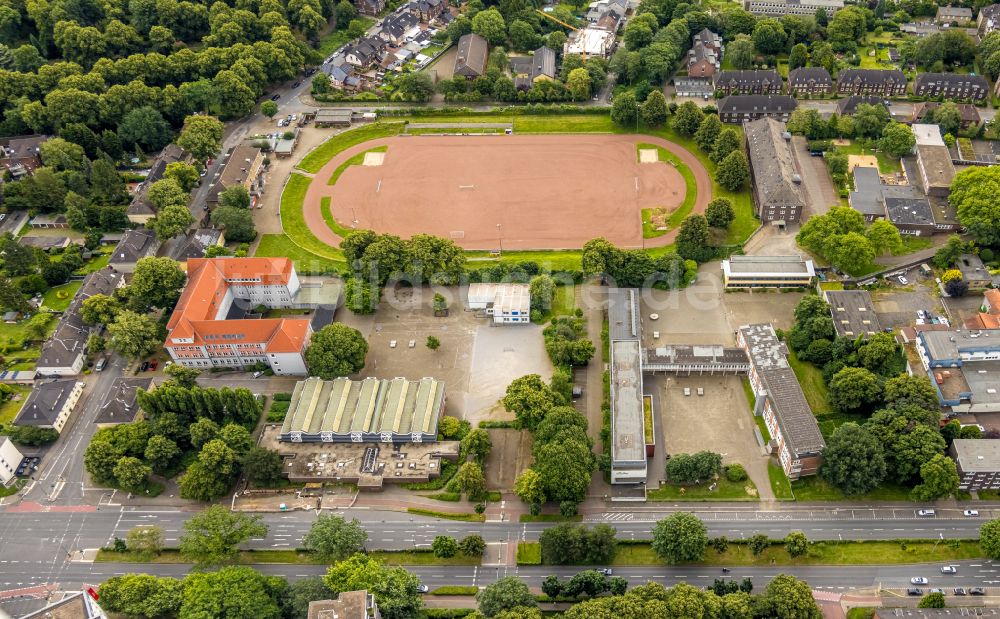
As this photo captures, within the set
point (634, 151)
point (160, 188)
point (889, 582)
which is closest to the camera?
point (889, 582)

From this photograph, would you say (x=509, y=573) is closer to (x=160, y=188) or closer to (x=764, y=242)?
(x=764, y=242)

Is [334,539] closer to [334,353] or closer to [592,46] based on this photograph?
[334,353]

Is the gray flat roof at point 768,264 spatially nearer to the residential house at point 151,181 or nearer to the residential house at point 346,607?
the residential house at point 346,607

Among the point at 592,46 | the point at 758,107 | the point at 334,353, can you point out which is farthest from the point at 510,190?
the point at 758,107

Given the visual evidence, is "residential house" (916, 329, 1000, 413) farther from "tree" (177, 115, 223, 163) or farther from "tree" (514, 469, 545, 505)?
"tree" (177, 115, 223, 163)

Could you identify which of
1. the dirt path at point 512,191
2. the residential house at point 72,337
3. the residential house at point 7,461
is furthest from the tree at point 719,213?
the residential house at point 7,461

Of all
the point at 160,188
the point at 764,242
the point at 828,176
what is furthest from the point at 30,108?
the point at 828,176
